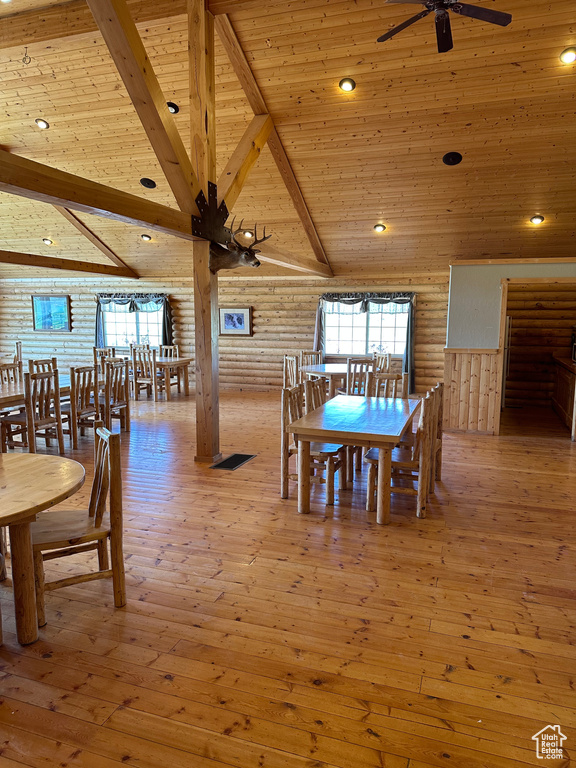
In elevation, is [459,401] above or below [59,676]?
above

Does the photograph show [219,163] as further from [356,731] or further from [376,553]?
[356,731]

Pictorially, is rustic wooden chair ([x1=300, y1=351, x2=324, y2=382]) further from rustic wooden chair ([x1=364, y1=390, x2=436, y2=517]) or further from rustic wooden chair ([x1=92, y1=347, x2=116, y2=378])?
rustic wooden chair ([x1=364, y1=390, x2=436, y2=517])

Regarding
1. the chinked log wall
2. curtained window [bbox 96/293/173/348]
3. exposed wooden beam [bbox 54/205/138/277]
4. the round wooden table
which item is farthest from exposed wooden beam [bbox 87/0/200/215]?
curtained window [bbox 96/293/173/348]

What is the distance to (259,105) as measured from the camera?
20.0ft

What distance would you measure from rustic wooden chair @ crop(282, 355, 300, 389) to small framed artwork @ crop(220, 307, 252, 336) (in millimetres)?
2952

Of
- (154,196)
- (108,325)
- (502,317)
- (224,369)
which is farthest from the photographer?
(108,325)

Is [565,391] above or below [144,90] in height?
below

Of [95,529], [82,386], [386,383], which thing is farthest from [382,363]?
[95,529]

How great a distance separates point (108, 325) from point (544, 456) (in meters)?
9.67

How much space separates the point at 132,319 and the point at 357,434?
9082mm

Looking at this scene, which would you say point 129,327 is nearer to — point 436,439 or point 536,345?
point 536,345

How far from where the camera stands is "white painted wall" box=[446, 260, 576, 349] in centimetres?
679

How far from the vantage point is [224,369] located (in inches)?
434

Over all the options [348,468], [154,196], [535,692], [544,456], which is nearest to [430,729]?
[535,692]
